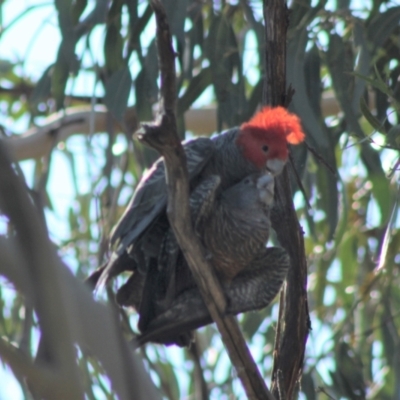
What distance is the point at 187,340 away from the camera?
2240mm

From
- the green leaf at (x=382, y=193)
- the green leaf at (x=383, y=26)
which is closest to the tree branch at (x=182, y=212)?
the green leaf at (x=382, y=193)

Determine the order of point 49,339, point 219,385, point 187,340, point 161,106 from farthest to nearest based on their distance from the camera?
point 219,385 < point 187,340 < point 161,106 < point 49,339

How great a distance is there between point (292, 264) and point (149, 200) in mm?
410

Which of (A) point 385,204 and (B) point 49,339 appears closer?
(B) point 49,339

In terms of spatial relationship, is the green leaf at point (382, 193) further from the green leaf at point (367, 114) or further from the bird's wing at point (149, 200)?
the green leaf at point (367, 114)

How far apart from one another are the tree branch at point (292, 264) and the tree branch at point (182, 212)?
0.13m

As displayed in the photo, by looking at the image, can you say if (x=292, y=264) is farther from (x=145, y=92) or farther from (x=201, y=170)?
(x=145, y=92)

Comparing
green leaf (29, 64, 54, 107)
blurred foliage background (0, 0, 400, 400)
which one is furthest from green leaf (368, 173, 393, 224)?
green leaf (29, 64, 54, 107)

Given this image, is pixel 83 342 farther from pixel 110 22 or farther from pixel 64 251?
pixel 64 251

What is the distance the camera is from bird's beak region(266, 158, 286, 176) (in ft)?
7.26

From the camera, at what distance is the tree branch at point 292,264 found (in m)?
1.76

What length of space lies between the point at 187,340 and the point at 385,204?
2.69 feet

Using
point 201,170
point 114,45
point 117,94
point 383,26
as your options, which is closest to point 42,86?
point 114,45

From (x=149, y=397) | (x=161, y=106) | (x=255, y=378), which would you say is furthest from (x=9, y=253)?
(x=255, y=378)
